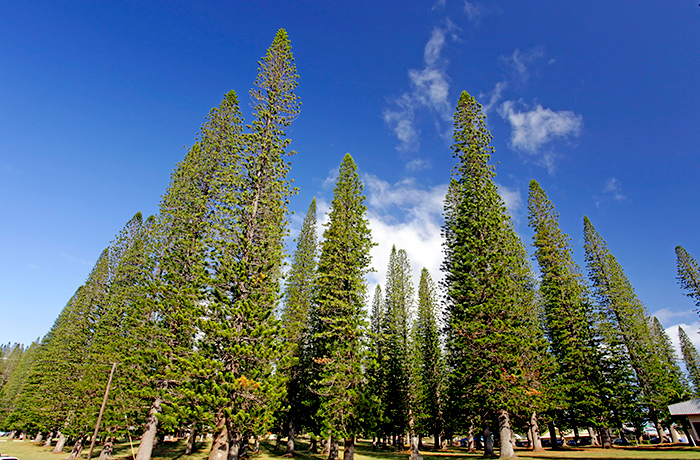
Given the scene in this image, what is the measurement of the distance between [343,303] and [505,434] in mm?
9646

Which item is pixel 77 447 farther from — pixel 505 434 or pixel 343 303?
pixel 505 434

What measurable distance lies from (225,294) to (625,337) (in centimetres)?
2937

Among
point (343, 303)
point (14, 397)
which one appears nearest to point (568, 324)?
point (343, 303)

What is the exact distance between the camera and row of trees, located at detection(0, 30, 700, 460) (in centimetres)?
1408

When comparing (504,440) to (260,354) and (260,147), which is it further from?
(260,147)

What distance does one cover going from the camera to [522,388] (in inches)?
581

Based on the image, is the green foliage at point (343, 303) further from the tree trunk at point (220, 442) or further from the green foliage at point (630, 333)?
the green foliage at point (630, 333)

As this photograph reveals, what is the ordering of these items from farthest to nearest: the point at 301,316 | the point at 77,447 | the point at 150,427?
the point at 301,316 → the point at 77,447 → the point at 150,427

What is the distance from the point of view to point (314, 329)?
83.6ft

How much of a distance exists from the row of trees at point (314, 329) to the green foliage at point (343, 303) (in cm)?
10

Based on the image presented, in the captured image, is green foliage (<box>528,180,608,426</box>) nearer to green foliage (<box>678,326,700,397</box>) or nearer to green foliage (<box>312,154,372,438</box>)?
→ green foliage (<box>312,154,372,438</box>)

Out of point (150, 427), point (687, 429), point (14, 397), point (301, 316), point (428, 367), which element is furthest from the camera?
point (14, 397)

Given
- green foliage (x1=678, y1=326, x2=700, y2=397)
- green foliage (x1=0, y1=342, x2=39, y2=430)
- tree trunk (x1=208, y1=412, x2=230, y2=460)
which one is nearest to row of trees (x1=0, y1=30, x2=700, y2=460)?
tree trunk (x1=208, y1=412, x2=230, y2=460)

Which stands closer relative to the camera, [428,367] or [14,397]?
[428,367]
